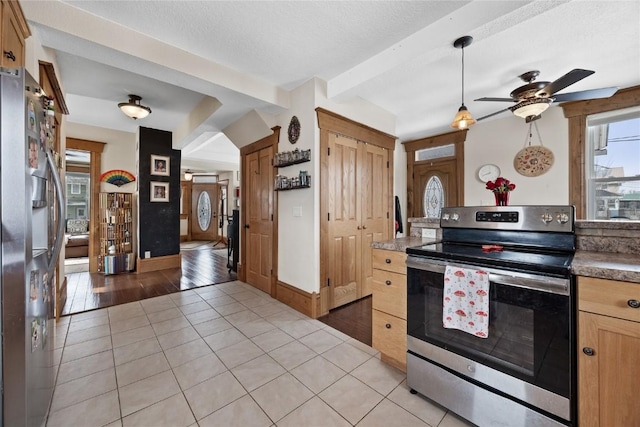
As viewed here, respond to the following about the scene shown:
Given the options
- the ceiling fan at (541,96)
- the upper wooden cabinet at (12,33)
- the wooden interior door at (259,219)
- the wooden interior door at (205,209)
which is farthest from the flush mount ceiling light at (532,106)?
the wooden interior door at (205,209)

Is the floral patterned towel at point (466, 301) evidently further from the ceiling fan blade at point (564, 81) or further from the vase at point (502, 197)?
the ceiling fan blade at point (564, 81)

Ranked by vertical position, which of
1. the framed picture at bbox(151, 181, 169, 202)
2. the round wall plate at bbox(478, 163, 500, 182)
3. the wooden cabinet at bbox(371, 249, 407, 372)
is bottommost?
the wooden cabinet at bbox(371, 249, 407, 372)

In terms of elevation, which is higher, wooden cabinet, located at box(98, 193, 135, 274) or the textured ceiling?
the textured ceiling

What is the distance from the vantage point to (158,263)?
481 cm

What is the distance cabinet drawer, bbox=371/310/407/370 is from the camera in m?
1.80

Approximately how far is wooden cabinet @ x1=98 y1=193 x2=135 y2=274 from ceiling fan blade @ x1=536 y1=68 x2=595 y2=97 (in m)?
6.29

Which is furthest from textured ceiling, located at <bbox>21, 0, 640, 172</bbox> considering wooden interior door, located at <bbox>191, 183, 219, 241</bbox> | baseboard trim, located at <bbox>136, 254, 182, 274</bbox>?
wooden interior door, located at <bbox>191, 183, 219, 241</bbox>

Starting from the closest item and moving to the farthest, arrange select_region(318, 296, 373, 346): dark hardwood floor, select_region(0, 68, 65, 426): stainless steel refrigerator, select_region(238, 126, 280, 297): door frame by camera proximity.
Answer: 1. select_region(0, 68, 65, 426): stainless steel refrigerator
2. select_region(318, 296, 373, 346): dark hardwood floor
3. select_region(238, 126, 280, 297): door frame

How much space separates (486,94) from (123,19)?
411 cm

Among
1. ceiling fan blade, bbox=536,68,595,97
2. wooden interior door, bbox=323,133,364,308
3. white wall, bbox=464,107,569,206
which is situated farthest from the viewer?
white wall, bbox=464,107,569,206

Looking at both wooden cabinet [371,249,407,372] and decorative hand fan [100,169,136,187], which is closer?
wooden cabinet [371,249,407,372]

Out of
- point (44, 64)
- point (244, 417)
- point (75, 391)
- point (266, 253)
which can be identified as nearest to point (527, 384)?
point (244, 417)

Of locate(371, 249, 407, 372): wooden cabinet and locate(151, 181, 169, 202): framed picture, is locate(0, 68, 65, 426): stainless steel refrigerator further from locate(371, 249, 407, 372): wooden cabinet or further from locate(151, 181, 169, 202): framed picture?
locate(151, 181, 169, 202): framed picture

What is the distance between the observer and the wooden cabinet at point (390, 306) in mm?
1786
